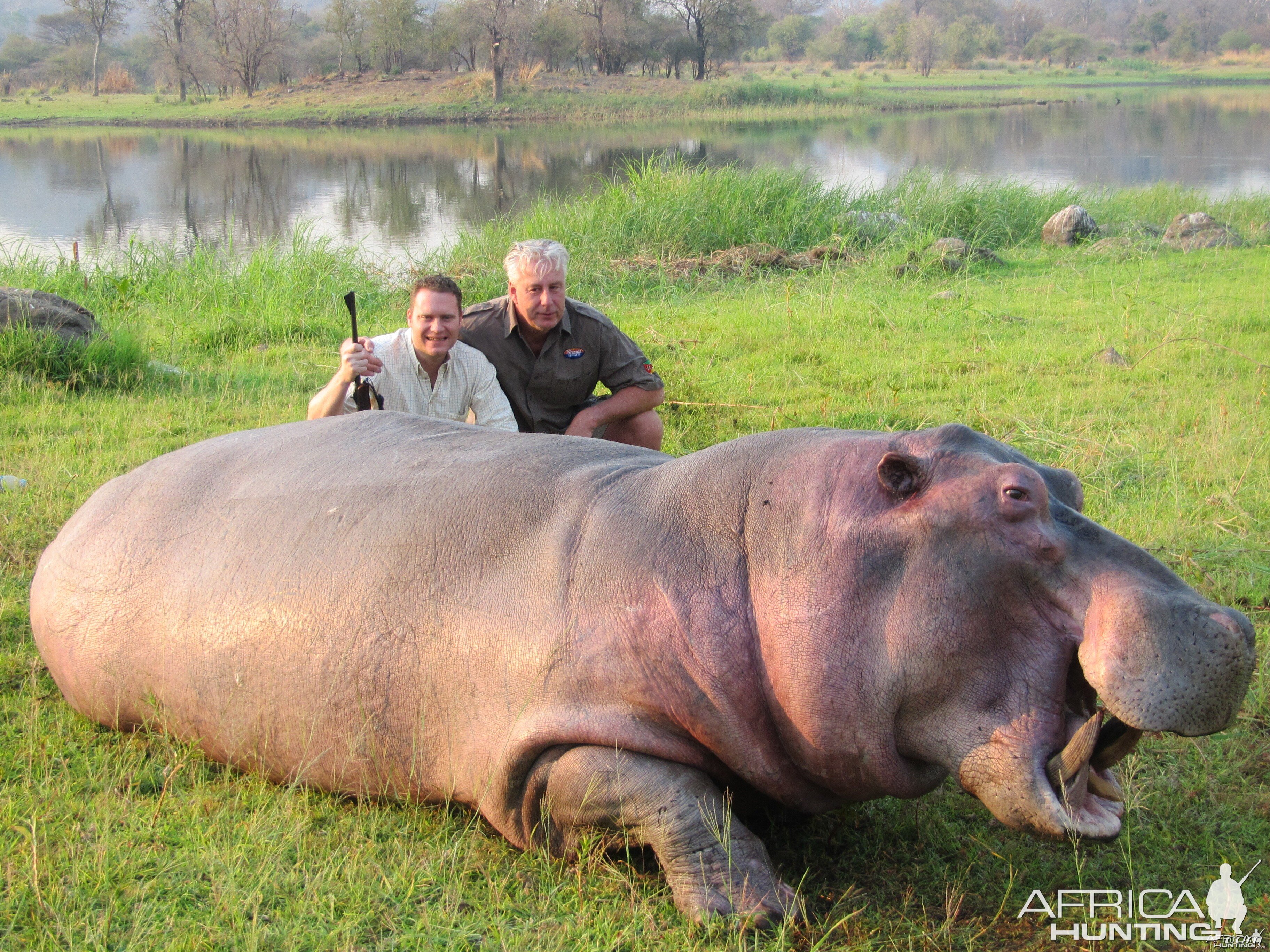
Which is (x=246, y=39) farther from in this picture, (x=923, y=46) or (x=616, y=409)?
(x=616, y=409)

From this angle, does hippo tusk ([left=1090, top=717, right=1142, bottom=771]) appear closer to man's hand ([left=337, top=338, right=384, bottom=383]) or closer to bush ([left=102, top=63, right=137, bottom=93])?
man's hand ([left=337, top=338, right=384, bottom=383])

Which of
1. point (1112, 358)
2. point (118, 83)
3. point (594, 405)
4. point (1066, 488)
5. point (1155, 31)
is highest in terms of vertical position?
point (1155, 31)

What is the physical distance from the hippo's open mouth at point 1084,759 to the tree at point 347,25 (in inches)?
2465

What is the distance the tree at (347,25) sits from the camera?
198 ft

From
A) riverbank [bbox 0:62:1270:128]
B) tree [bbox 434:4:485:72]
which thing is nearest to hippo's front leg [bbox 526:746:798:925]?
riverbank [bbox 0:62:1270:128]

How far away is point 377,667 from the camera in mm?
2822

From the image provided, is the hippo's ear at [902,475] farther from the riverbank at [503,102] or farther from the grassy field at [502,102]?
the grassy field at [502,102]

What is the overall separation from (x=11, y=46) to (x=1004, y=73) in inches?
2517

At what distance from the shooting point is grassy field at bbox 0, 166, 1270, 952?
8.30 ft

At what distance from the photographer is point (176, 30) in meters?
55.8

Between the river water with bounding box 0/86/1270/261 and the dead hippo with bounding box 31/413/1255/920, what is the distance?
9.55 m

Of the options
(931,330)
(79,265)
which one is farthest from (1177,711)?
(79,265)

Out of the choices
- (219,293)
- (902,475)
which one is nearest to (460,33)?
(219,293)

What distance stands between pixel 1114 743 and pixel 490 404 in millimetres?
3461
